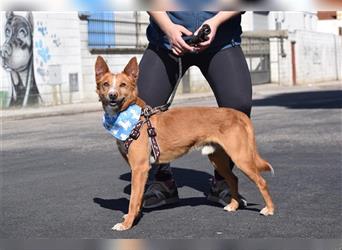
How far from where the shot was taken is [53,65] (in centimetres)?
2506

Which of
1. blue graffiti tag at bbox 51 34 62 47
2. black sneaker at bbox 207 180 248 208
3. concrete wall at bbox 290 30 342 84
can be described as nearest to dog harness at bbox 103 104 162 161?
black sneaker at bbox 207 180 248 208

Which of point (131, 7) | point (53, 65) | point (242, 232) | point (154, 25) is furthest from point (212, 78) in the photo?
point (53, 65)

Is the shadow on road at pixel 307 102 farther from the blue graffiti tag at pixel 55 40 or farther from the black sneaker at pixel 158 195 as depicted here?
the black sneaker at pixel 158 195

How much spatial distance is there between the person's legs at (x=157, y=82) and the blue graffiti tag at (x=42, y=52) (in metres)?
19.7

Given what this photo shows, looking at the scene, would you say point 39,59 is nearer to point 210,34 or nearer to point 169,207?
point 169,207

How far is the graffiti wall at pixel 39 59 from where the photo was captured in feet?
76.6

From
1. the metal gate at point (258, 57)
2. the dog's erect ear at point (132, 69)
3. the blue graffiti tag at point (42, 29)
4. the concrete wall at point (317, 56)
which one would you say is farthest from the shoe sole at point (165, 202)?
the concrete wall at point (317, 56)

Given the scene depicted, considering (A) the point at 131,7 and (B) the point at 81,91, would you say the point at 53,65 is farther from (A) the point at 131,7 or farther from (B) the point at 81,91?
(A) the point at 131,7

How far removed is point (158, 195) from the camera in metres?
5.55

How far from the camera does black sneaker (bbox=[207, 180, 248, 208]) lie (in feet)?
17.9

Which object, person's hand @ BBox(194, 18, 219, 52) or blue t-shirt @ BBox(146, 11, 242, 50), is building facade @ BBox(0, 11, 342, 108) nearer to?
blue t-shirt @ BBox(146, 11, 242, 50)

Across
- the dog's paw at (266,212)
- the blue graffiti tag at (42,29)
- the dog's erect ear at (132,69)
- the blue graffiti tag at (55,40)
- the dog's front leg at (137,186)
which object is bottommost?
the dog's paw at (266,212)

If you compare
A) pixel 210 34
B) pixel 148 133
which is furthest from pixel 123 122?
pixel 210 34

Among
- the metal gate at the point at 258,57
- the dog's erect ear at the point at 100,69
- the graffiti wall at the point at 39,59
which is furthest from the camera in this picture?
the metal gate at the point at 258,57
